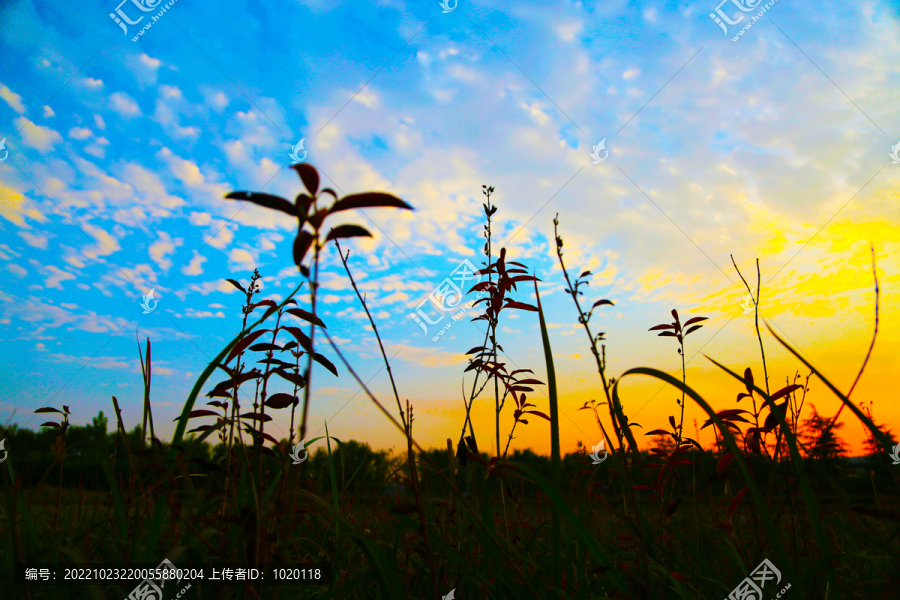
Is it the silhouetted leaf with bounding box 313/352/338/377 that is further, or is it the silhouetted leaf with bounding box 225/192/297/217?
the silhouetted leaf with bounding box 313/352/338/377

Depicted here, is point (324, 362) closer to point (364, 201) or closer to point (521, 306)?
point (364, 201)

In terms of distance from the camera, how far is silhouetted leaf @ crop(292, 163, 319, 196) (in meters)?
0.89

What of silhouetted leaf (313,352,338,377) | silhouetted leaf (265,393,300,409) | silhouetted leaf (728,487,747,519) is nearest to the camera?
silhouetted leaf (313,352,338,377)

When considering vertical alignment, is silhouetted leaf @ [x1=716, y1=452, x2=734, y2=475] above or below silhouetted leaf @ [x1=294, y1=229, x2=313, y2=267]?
below

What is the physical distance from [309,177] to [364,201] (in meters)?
0.12

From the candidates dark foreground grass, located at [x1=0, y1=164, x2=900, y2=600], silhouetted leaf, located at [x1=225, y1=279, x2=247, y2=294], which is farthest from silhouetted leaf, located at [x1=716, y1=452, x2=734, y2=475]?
silhouetted leaf, located at [x1=225, y1=279, x2=247, y2=294]

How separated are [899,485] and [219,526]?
104 inches

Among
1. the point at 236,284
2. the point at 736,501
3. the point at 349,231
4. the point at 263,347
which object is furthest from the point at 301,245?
the point at 736,501

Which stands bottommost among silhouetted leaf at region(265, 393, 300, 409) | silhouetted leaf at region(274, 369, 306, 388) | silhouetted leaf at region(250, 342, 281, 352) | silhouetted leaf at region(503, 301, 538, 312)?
silhouetted leaf at region(265, 393, 300, 409)

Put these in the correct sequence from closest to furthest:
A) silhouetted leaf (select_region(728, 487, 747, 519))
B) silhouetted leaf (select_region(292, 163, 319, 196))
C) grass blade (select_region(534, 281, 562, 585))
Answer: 1. silhouetted leaf (select_region(292, 163, 319, 196))
2. grass blade (select_region(534, 281, 562, 585))
3. silhouetted leaf (select_region(728, 487, 747, 519))

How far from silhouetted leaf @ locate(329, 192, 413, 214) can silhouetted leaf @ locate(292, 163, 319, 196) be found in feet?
0.17

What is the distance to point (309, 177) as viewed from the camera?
2.93 feet

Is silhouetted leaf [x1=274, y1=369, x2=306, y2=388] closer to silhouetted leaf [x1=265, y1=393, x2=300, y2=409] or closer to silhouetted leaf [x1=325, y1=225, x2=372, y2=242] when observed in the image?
silhouetted leaf [x1=265, y1=393, x2=300, y2=409]

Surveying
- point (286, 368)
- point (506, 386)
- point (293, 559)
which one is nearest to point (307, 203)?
point (286, 368)
